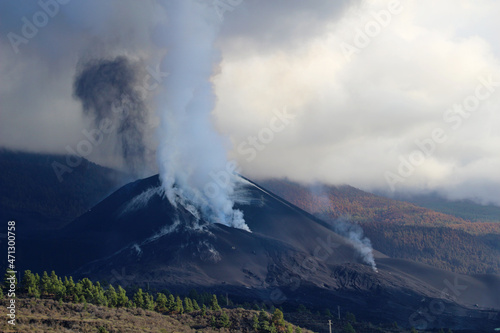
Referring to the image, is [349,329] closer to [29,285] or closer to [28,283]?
[29,285]

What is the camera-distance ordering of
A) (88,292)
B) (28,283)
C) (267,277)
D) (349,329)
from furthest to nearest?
(267,277) → (349,329) → (88,292) → (28,283)

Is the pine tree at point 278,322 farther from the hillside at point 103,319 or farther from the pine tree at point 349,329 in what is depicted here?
the pine tree at point 349,329

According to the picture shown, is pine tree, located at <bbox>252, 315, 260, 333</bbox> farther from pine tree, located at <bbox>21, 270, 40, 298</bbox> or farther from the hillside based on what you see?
pine tree, located at <bbox>21, 270, 40, 298</bbox>

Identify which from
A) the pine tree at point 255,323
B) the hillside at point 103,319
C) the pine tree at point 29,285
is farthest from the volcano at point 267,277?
the pine tree at point 29,285

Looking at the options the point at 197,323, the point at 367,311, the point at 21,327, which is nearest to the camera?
the point at 21,327

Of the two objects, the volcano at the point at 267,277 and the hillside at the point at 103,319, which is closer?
the hillside at the point at 103,319

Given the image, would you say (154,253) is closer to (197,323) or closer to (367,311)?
(367,311)

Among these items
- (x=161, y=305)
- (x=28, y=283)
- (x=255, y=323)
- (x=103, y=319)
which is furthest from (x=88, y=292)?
(x=255, y=323)

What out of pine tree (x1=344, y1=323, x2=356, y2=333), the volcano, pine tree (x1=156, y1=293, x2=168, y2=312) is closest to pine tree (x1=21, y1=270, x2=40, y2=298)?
pine tree (x1=156, y1=293, x2=168, y2=312)

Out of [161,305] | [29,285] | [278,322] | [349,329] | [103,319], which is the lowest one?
[349,329]

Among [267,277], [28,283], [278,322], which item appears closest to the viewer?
[278,322]

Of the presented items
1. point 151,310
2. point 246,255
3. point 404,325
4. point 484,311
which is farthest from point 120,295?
point 484,311
